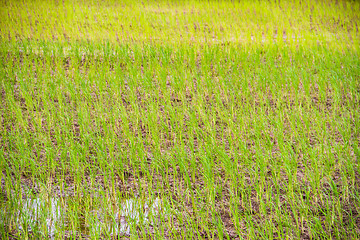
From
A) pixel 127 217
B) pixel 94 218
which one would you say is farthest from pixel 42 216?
pixel 127 217

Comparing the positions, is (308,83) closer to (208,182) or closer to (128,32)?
(208,182)

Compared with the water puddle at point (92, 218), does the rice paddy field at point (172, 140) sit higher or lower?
higher

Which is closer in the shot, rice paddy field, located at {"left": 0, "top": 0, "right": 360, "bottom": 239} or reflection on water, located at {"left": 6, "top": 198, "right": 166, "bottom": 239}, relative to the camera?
reflection on water, located at {"left": 6, "top": 198, "right": 166, "bottom": 239}

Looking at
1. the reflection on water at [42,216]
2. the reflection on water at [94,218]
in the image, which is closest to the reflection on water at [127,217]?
the reflection on water at [94,218]

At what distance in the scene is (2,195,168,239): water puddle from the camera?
5.42 ft

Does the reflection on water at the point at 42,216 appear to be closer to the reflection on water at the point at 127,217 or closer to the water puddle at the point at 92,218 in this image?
the water puddle at the point at 92,218

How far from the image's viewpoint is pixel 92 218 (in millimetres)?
1635

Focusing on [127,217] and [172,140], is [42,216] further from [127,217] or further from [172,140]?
[172,140]

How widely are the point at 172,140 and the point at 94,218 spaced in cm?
103

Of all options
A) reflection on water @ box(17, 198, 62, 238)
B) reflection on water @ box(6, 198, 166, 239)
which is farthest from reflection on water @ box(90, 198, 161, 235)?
reflection on water @ box(17, 198, 62, 238)

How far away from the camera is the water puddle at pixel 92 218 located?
165 cm

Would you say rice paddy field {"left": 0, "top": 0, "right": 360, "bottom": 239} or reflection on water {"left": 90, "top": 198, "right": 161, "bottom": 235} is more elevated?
rice paddy field {"left": 0, "top": 0, "right": 360, "bottom": 239}

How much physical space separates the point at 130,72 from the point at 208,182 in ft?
7.07

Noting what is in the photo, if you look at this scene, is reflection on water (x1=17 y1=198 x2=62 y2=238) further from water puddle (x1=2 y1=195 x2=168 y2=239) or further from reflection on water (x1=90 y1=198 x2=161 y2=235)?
reflection on water (x1=90 y1=198 x2=161 y2=235)
